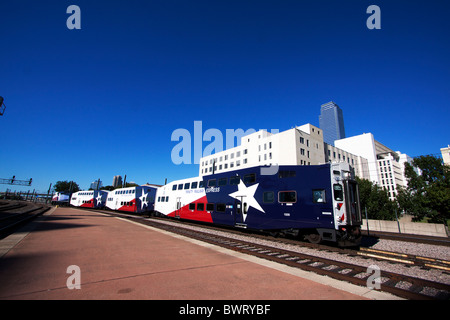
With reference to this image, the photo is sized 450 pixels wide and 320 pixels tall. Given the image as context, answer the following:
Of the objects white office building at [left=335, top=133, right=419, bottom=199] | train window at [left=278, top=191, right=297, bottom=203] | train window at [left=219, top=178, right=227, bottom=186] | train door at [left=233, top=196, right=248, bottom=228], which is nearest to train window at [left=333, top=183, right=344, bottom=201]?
train window at [left=278, top=191, right=297, bottom=203]

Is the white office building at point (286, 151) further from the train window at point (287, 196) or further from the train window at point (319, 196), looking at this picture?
Result: the train window at point (319, 196)

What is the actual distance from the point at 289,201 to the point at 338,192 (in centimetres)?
262

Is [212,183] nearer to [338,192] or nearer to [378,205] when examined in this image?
[338,192]

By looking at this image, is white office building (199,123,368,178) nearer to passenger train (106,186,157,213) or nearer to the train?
passenger train (106,186,157,213)

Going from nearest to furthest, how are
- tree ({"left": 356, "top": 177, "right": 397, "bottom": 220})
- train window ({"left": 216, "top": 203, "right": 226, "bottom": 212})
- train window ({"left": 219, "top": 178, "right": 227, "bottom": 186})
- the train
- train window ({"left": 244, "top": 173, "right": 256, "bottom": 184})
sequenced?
the train → train window ({"left": 244, "top": 173, "right": 256, "bottom": 184}) → train window ({"left": 216, "top": 203, "right": 226, "bottom": 212}) → train window ({"left": 219, "top": 178, "right": 227, "bottom": 186}) → tree ({"left": 356, "top": 177, "right": 397, "bottom": 220})

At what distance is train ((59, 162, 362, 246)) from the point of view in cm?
→ 1017

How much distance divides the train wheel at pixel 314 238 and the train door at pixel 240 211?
4373 millimetres

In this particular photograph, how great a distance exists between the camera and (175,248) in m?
8.98

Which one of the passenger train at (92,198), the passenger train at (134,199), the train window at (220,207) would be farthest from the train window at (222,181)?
the passenger train at (92,198)

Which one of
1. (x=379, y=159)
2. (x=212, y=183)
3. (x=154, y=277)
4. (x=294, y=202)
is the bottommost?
(x=154, y=277)

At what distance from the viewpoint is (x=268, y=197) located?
12.9 m

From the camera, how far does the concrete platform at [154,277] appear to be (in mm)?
4328

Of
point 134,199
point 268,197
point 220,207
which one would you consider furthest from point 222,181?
point 134,199
